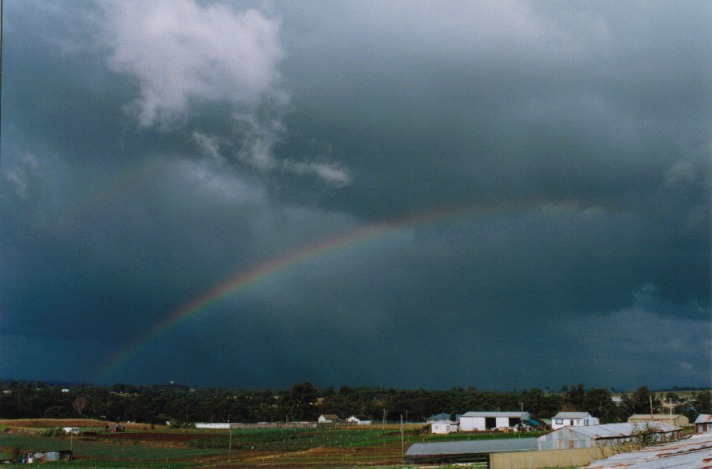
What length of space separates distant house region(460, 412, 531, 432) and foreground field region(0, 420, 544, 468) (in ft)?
23.0

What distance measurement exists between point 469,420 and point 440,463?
56.0 meters

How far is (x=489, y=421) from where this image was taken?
338ft

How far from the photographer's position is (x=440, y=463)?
1938 inches

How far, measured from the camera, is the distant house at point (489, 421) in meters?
102

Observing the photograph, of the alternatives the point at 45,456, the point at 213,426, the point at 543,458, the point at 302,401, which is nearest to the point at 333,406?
the point at 302,401

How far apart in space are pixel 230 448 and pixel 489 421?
45.3 m

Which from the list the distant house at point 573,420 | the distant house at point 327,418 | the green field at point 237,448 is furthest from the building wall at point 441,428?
the distant house at point 327,418

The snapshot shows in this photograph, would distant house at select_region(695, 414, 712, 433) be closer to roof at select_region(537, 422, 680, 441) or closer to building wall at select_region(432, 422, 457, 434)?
roof at select_region(537, 422, 680, 441)

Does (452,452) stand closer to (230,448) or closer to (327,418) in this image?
(230,448)

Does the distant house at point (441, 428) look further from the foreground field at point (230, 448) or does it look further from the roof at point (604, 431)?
the roof at point (604, 431)

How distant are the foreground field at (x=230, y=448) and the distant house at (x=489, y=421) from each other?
702 cm

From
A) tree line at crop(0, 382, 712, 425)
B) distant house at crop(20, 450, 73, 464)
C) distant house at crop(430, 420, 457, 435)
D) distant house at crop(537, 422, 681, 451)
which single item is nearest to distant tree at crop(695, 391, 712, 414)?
tree line at crop(0, 382, 712, 425)

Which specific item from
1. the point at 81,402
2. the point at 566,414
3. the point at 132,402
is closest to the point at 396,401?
the point at 566,414

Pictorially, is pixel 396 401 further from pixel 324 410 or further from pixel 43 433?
pixel 43 433
